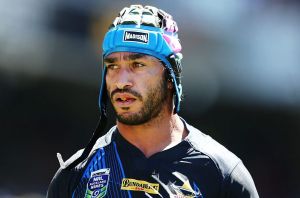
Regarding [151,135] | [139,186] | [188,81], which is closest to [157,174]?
[139,186]

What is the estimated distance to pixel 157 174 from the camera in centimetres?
307

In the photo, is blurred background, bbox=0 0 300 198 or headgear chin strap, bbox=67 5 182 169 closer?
headgear chin strap, bbox=67 5 182 169

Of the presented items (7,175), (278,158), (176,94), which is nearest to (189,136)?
(176,94)

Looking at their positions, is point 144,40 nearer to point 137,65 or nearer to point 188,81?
point 137,65

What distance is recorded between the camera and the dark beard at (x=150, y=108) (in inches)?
122

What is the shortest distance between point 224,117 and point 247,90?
0.41 m

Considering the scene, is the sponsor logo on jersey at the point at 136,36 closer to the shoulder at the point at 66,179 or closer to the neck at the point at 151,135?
the neck at the point at 151,135

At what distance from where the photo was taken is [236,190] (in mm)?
3023

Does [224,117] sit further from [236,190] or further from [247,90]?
[236,190]

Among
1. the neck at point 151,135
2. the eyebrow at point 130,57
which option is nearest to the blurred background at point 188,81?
the neck at point 151,135

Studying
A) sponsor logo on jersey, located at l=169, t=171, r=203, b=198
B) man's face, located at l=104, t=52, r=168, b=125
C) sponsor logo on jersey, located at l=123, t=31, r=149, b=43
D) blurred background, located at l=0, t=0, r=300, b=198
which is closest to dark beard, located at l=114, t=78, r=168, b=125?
man's face, located at l=104, t=52, r=168, b=125

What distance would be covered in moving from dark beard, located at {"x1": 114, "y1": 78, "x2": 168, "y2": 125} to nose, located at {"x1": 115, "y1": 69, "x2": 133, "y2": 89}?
12cm

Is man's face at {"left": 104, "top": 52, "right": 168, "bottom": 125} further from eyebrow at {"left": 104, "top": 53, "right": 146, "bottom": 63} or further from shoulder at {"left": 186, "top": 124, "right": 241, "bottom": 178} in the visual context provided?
shoulder at {"left": 186, "top": 124, "right": 241, "bottom": 178}

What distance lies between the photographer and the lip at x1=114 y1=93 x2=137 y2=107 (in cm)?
307
